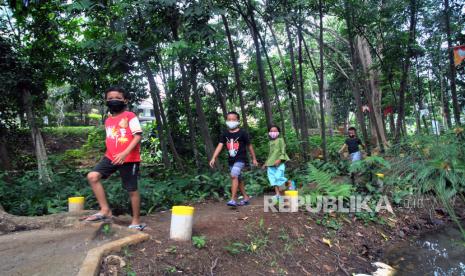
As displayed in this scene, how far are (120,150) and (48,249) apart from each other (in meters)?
1.23

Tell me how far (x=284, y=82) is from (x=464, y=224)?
9076 millimetres

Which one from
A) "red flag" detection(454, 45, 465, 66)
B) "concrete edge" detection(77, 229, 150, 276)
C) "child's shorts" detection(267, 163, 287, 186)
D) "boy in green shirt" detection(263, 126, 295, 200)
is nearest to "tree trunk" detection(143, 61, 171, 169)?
"boy in green shirt" detection(263, 126, 295, 200)

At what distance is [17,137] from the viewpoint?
452 inches

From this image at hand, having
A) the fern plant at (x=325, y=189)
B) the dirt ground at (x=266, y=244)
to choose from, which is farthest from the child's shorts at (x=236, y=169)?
the fern plant at (x=325, y=189)

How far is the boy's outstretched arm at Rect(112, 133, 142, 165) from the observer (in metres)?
3.86

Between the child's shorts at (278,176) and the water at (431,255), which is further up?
the child's shorts at (278,176)

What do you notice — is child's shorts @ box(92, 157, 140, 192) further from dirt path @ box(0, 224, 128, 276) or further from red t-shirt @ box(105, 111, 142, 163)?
dirt path @ box(0, 224, 128, 276)

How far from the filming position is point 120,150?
13.3 feet

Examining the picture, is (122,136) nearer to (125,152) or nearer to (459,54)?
(125,152)

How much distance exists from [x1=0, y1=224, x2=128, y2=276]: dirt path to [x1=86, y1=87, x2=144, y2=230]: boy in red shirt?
1.19 ft

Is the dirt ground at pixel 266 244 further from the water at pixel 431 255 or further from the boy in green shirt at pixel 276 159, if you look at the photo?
the boy in green shirt at pixel 276 159

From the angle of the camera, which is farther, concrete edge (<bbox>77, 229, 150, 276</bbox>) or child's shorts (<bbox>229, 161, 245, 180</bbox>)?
child's shorts (<bbox>229, 161, 245, 180</bbox>)

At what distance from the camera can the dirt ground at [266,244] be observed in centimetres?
364

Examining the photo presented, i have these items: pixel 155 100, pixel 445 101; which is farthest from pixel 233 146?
pixel 445 101
